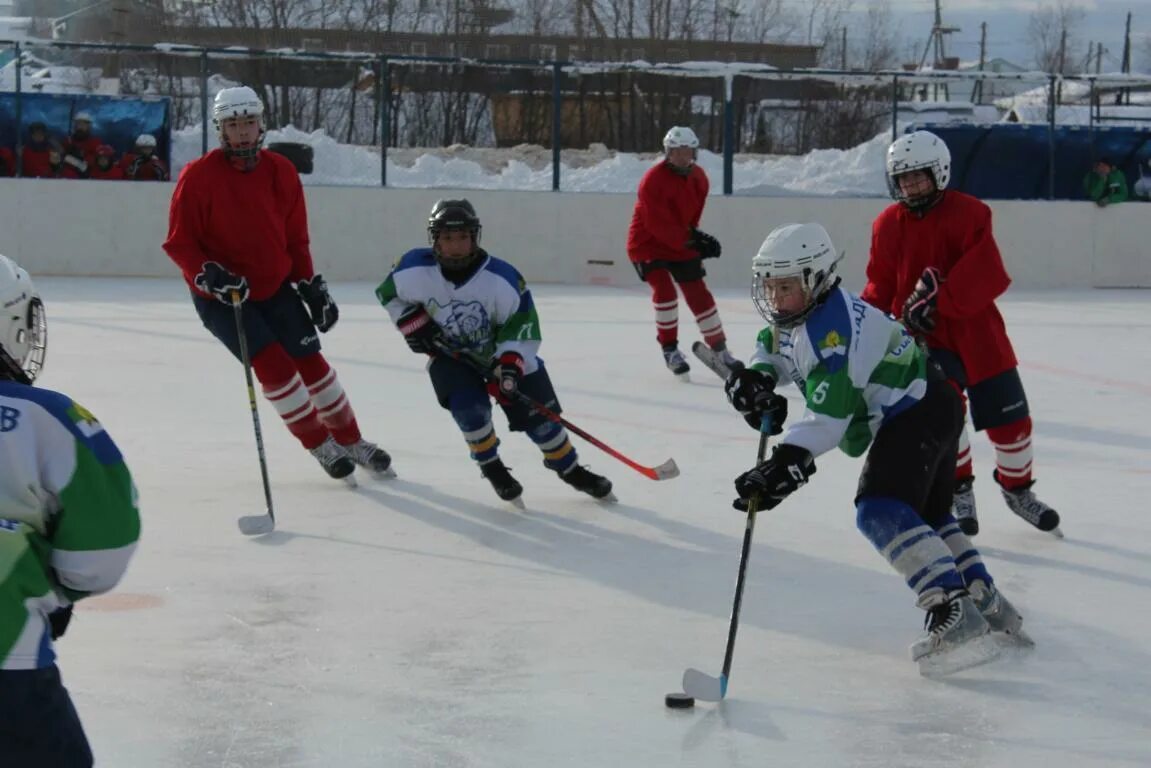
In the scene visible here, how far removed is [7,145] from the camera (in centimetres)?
1205

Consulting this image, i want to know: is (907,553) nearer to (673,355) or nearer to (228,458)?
(228,458)

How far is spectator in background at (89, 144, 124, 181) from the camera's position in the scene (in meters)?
12.2

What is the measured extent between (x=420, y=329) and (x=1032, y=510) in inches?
71.8

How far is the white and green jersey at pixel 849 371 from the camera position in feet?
10.5

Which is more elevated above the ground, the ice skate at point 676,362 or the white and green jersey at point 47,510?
the white and green jersey at point 47,510

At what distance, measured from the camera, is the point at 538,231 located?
40.3 feet

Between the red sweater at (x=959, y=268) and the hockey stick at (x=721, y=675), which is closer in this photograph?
the hockey stick at (x=721, y=675)

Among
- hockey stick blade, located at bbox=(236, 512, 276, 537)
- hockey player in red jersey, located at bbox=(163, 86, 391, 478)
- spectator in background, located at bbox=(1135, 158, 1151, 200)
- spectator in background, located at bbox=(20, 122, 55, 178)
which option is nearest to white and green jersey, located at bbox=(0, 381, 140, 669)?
hockey stick blade, located at bbox=(236, 512, 276, 537)

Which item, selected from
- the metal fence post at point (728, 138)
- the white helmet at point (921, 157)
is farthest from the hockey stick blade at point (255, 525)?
the metal fence post at point (728, 138)

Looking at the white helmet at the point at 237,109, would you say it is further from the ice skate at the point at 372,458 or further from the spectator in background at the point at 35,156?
the spectator in background at the point at 35,156

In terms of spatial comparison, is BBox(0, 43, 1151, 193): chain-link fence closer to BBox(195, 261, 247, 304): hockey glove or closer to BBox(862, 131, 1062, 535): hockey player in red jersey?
BBox(195, 261, 247, 304): hockey glove

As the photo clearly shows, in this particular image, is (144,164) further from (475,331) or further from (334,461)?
→ (475,331)

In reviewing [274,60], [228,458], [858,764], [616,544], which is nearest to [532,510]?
[616,544]

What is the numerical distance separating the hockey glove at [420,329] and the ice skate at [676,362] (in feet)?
9.95
